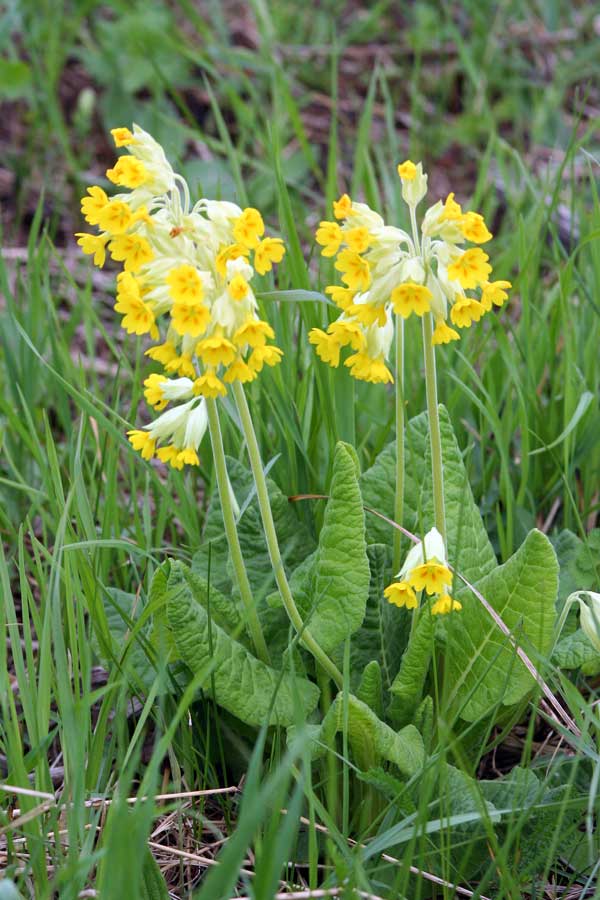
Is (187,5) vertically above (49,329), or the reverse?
(187,5)

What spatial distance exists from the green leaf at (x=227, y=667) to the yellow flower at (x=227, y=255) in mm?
600

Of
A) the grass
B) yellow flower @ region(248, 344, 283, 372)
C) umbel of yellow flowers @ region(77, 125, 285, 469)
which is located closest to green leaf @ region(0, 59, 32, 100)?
the grass

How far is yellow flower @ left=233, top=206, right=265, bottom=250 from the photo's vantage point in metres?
1.79

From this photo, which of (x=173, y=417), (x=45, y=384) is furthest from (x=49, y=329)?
(x=173, y=417)

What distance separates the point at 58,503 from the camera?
2314mm

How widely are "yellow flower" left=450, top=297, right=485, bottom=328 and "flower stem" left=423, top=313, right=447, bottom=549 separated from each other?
0.05 meters

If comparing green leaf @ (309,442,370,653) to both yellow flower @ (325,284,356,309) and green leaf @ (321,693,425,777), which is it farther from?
yellow flower @ (325,284,356,309)

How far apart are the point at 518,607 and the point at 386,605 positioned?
41 cm

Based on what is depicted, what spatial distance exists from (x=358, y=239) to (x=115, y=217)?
0.44 m

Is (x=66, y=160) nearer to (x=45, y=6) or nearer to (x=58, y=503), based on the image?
(x=45, y=6)

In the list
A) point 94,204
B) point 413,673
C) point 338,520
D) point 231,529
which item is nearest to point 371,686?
point 413,673

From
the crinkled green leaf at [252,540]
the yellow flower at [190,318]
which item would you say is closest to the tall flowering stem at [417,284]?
the yellow flower at [190,318]

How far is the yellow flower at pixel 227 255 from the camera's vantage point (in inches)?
69.9

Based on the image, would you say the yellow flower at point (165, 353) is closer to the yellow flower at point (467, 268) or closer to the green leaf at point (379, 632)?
the yellow flower at point (467, 268)
